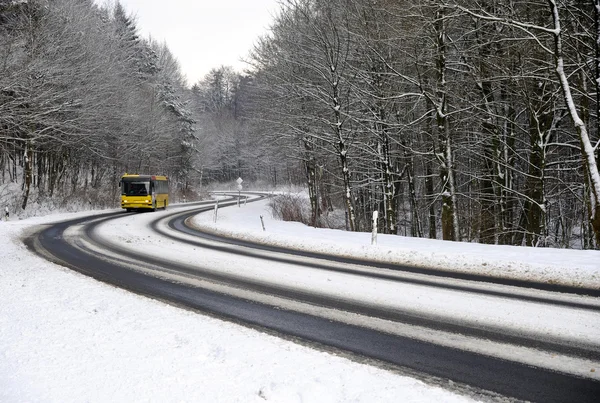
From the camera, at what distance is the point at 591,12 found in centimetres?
1106

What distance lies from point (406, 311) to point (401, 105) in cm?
1320

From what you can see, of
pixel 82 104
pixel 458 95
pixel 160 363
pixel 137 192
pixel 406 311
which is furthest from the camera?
pixel 137 192

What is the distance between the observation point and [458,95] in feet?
46.6

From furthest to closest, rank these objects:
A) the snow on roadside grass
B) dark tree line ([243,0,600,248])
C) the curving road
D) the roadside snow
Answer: dark tree line ([243,0,600,248]) → the snow on roadside grass → the curving road → the roadside snow

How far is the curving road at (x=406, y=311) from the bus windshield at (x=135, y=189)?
1830 cm

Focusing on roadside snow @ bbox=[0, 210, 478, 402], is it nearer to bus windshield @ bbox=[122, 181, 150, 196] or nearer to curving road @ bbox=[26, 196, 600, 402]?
curving road @ bbox=[26, 196, 600, 402]

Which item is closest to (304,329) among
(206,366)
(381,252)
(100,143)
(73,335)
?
(206,366)

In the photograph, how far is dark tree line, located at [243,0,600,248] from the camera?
11.5 metres

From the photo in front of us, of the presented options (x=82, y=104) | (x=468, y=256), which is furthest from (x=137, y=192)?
(x=468, y=256)

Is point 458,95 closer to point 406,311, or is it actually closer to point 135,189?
point 406,311

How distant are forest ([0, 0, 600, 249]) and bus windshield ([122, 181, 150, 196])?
16.7ft

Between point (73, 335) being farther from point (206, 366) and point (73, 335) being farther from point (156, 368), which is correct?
point (206, 366)

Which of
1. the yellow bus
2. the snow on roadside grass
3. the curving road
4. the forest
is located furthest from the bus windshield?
the curving road

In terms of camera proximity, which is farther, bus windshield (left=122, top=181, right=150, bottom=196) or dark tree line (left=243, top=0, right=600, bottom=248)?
bus windshield (left=122, top=181, right=150, bottom=196)
